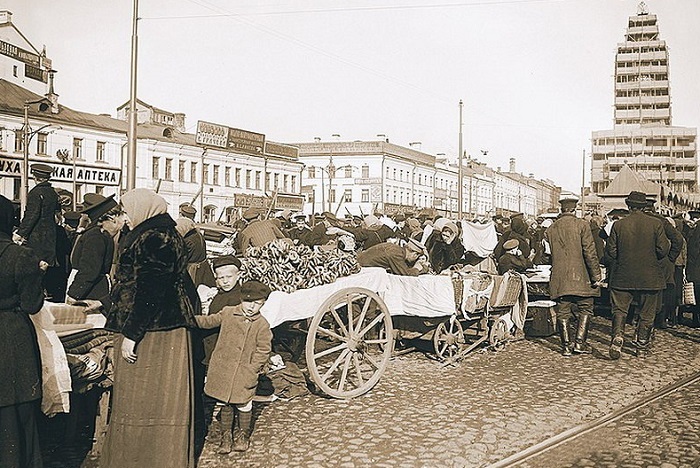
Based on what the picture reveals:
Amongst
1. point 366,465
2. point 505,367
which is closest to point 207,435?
point 366,465

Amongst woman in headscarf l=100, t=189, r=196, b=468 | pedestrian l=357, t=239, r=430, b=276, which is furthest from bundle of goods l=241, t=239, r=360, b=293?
woman in headscarf l=100, t=189, r=196, b=468

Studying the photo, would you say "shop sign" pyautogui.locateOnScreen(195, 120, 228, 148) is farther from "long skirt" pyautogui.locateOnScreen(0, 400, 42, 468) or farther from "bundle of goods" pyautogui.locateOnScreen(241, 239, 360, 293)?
"long skirt" pyautogui.locateOnScreen(0, 400, 42, 468)

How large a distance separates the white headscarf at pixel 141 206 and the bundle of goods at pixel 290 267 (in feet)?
5.69

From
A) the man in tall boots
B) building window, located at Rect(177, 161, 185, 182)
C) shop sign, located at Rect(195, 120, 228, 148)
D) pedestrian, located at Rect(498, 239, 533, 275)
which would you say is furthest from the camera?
building window, located at Rect(177, 161, 185, 182)

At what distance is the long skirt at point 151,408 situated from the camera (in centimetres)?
472

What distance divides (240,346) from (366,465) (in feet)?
4.48

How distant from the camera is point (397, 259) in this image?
9.15 m

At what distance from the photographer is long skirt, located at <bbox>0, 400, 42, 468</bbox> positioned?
4.33 meters

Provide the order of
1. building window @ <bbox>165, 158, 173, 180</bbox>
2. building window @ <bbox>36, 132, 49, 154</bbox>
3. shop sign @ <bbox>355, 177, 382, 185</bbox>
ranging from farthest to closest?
shop sign @ <bbox>355, 177, 382, 185</bbox> → building window @ <bbox>165, 158, 173, 180</bbox> → building window @ <bbox>36, 132, 49, 154</bbox>

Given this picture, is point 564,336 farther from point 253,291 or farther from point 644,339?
point 253,291

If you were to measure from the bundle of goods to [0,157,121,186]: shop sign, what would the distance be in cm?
329

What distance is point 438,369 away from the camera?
909 centimetres

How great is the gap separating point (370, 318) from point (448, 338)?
1510mm

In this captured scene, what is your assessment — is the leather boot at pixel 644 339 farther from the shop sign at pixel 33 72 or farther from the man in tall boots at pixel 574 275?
the shop sign at pixel 33 72
